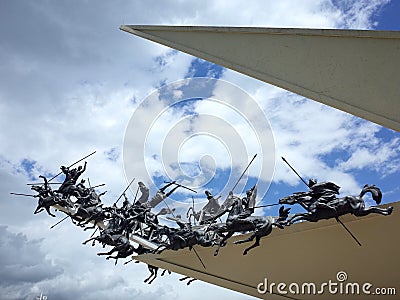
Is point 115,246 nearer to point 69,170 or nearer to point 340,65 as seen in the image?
point 69,170

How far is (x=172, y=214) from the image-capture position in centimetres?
1405

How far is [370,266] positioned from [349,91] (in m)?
4.27

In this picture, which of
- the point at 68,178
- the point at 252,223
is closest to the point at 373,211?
the point at 252,223

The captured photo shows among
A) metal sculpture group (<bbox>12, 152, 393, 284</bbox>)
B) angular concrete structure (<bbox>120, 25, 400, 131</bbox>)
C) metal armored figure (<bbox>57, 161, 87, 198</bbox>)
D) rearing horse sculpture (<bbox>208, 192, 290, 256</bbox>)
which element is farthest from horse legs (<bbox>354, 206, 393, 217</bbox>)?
metal armored figure (<bbox>57, 161, 87, 198</bbox>)

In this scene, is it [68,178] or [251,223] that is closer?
[251,223]

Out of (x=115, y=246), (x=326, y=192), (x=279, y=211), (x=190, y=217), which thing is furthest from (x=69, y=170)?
(x=326, y=192)

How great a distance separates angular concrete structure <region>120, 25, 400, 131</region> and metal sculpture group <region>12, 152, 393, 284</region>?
81.8 inches

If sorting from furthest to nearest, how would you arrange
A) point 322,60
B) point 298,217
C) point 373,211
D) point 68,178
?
point 68,178, point 322,60, point 298,217, point 373,211

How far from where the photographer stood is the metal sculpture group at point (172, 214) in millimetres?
7910

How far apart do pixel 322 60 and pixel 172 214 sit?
24.2 ft

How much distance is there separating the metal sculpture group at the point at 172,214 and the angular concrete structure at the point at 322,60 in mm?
2078

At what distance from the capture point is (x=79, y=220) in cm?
1394

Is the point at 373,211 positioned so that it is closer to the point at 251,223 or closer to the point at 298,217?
the point at 298,217

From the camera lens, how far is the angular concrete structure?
339 inches
